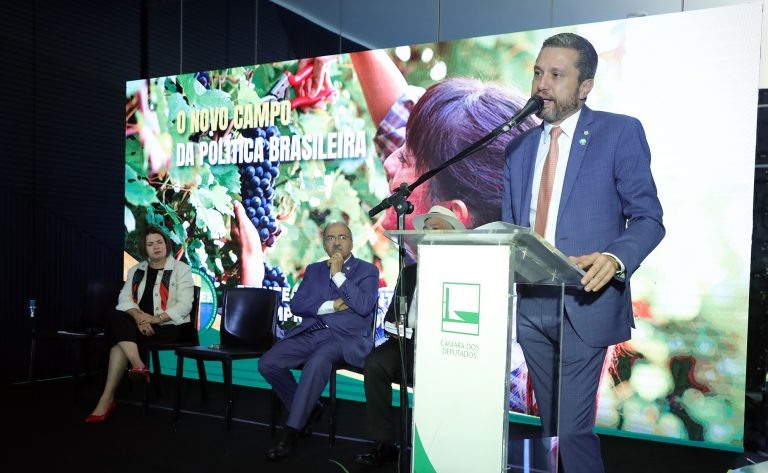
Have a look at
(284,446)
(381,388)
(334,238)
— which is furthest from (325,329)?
(284,446)

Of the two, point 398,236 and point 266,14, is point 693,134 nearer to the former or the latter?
point 398,236

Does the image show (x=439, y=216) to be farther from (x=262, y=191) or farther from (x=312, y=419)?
(x=262, y=191)

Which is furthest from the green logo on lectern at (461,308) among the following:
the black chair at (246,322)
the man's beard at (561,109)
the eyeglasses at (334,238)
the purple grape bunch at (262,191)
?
the purple grape bunch at (262,191)

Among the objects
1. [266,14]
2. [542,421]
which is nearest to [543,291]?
[542,421]

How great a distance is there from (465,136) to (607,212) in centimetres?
239

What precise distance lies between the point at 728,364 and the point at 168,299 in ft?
11.8

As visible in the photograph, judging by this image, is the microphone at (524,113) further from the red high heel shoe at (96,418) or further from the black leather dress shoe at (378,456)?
the red high heel shoe at (96,418)

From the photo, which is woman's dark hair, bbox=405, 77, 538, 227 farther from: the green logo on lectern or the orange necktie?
the green logo on lectern

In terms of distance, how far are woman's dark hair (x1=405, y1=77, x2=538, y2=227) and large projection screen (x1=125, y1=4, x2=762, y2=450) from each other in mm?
20

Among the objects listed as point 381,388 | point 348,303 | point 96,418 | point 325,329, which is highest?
point 348,303

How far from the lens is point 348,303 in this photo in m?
3.84

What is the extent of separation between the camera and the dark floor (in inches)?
131

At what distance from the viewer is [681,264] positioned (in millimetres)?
3992

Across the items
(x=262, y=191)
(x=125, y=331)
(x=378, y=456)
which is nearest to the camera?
(x=378, y=456)
